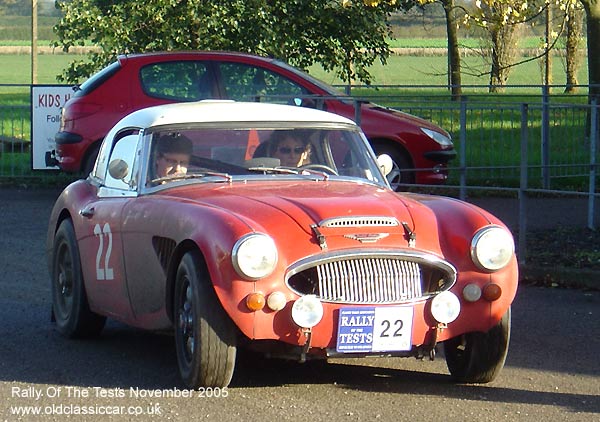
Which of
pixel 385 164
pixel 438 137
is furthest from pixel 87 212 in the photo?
pixel 438 137

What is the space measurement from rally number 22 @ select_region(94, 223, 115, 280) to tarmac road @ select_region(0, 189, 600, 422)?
1.59 ft

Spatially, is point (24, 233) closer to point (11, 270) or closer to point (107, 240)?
point (11, 270)

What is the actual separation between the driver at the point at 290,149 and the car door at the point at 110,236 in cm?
84

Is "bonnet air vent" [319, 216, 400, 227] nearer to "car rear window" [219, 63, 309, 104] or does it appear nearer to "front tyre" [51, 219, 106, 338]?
"front tyre" [51, 219, 106, 338]

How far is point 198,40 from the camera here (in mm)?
20031

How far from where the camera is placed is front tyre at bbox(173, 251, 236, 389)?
6066mm

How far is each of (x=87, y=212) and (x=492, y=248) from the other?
270 cm

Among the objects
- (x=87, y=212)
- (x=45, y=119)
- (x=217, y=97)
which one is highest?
(x=217, y=97)

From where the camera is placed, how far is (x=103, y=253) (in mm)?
7430

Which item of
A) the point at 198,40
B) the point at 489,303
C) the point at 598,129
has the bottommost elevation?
the point at 489,303

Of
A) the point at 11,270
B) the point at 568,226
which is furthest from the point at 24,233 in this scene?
the point at 568,226

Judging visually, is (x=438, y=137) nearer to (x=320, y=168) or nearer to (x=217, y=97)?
(x=217, y=97)

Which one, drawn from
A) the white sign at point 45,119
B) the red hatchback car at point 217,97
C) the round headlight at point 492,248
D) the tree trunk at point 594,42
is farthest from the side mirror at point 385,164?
the tree trunk at point 594,42

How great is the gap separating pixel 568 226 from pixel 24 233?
225 inches
